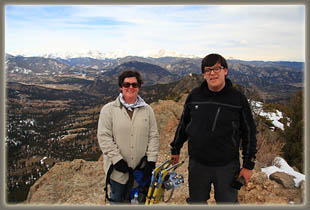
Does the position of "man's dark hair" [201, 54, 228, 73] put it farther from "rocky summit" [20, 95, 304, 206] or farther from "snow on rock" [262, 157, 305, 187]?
"snow on rock" [262, 157, 305, 187]

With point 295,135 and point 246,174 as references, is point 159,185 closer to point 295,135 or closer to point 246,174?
point 246,174

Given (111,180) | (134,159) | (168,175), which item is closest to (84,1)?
(134,159)

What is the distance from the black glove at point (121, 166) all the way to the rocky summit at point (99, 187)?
5.84 feet

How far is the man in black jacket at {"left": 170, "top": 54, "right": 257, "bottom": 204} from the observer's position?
3.04 m

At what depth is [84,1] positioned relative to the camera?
365cm

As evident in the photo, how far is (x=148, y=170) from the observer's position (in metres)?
3.53

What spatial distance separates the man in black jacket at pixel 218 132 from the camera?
304 centimetres

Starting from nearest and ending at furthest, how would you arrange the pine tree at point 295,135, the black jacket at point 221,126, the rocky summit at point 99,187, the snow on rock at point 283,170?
the black jacket at point 221,126 → the rocky summit at point 99,187 → the snow on rock at point 283,170 → the pine tree at point 295,135

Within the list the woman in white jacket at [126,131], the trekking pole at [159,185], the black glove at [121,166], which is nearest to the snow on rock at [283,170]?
the trekking pole at [159,185]

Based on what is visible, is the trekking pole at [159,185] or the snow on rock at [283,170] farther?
the snow on rock at [283,170]

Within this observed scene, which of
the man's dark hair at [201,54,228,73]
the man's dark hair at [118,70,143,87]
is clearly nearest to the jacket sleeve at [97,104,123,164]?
the man's dark hair at [118,70,143,87]

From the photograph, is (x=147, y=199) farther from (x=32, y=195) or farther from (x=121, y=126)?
(x=32, y=195)

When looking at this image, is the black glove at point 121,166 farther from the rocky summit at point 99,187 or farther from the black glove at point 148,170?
the rocky summit at point 99,187

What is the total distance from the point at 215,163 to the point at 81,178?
685cm
